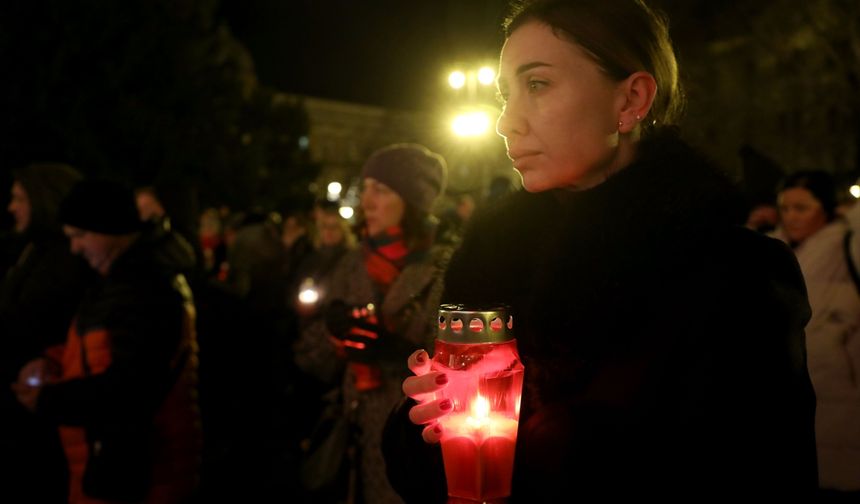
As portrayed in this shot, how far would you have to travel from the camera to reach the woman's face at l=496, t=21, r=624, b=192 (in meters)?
1.51

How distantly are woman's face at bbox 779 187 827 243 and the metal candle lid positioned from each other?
14.4 ft

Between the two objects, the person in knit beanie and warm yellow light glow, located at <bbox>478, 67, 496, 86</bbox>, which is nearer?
the person in knit beanie

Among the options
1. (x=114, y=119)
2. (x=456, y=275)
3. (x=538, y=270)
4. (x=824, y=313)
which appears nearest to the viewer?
(x=538, y=270)

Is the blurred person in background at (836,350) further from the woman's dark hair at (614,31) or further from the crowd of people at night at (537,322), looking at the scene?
the woman's dark hair at (614,31)

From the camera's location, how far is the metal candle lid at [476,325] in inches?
47.9

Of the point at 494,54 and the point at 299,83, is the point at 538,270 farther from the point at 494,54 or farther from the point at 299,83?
the point at 299,83

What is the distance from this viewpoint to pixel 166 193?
12641mm

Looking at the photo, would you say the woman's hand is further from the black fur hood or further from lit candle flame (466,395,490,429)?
the black fur hood

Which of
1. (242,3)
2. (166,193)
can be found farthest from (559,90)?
(242,3)

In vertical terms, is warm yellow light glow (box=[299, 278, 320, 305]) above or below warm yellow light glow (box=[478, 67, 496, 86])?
below

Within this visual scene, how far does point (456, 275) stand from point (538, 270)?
0.27 m

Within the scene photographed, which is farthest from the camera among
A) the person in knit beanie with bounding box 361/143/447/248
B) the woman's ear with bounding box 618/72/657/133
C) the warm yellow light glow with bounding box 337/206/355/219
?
the warm yellow light glow with bounding box 337/206/355/219

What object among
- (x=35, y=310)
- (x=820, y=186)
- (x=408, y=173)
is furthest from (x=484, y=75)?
(x=35, y=310)

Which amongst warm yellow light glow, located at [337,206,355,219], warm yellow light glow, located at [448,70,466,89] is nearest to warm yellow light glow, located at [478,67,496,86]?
warm yellow light glow, located at [448,70,466,89]
